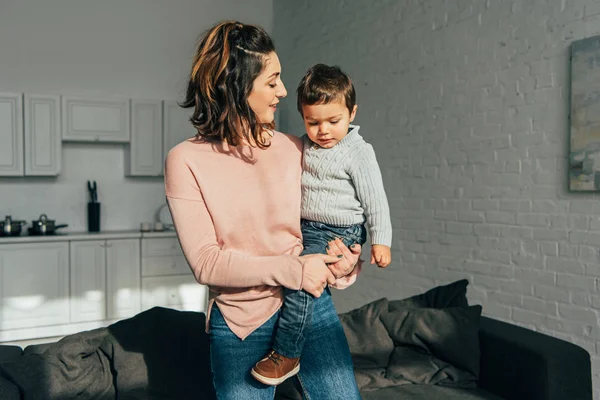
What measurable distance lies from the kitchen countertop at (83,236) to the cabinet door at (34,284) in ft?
0.14

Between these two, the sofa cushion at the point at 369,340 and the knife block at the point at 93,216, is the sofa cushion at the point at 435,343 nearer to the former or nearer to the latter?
the sofa cushion at the point at 369,340

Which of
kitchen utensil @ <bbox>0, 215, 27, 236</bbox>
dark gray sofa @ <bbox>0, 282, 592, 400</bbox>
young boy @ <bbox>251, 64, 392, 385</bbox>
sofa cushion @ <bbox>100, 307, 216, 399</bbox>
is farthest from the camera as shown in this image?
kitchen utensil @ <bbox>0, 215, 27, 236</bbox>

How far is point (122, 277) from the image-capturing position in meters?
5.79

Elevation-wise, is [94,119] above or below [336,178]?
above

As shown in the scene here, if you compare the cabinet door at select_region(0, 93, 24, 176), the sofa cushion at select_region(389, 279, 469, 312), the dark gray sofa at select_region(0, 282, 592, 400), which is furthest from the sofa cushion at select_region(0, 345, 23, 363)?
the cabinet door at select_region(0, 93, 24, 176)

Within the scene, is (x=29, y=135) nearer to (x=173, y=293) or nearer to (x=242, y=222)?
(x=173, y=293)

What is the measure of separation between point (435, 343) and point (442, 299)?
34 cm

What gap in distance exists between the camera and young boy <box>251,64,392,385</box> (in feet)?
5.53

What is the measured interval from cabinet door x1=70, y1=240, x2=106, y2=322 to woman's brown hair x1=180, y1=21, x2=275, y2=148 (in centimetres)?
459

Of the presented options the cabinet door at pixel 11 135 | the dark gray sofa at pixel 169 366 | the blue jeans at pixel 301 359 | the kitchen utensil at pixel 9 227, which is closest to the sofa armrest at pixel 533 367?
the dark gray sofa at pixel 169 366

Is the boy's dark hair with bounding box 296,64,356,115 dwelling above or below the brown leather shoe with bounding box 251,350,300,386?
above

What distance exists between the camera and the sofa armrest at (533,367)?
2402 millimetres

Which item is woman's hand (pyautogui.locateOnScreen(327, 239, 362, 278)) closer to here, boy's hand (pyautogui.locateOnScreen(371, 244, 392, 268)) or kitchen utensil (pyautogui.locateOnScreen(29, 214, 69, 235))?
boy's hand (pyautogui.locateOnScreen(371, 244, 392, 268))

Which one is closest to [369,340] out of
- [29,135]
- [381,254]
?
[381,254]
